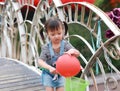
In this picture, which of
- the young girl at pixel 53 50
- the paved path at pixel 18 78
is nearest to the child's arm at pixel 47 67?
the young girl at pixel 53 50

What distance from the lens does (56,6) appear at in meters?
3.61

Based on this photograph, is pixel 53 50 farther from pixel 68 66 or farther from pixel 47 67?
pixel 68 66

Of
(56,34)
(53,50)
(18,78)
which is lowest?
(18,78)

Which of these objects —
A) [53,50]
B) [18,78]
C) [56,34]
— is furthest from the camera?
[18,78]

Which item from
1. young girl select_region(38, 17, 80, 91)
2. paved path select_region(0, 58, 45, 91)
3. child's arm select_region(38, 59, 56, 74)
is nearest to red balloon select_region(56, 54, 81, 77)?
young girl select_region(38, 17, 80, 91)

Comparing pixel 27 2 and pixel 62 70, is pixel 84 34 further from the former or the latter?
pixel 62 70

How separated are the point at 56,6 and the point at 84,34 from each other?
3465mm

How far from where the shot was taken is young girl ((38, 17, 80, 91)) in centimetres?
292

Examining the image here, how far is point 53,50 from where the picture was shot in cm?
309

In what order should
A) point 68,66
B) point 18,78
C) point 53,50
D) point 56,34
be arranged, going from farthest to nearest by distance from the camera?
point 18,78, point 53,50, point 56,34, point 68,66

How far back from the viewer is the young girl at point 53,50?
2.92 m

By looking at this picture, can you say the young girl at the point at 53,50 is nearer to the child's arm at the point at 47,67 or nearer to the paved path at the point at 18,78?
the child's arm at the point at 47,67

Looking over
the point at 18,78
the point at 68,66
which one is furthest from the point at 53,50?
the point at 18,78

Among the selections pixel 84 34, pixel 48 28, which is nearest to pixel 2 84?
pixel 48 28
